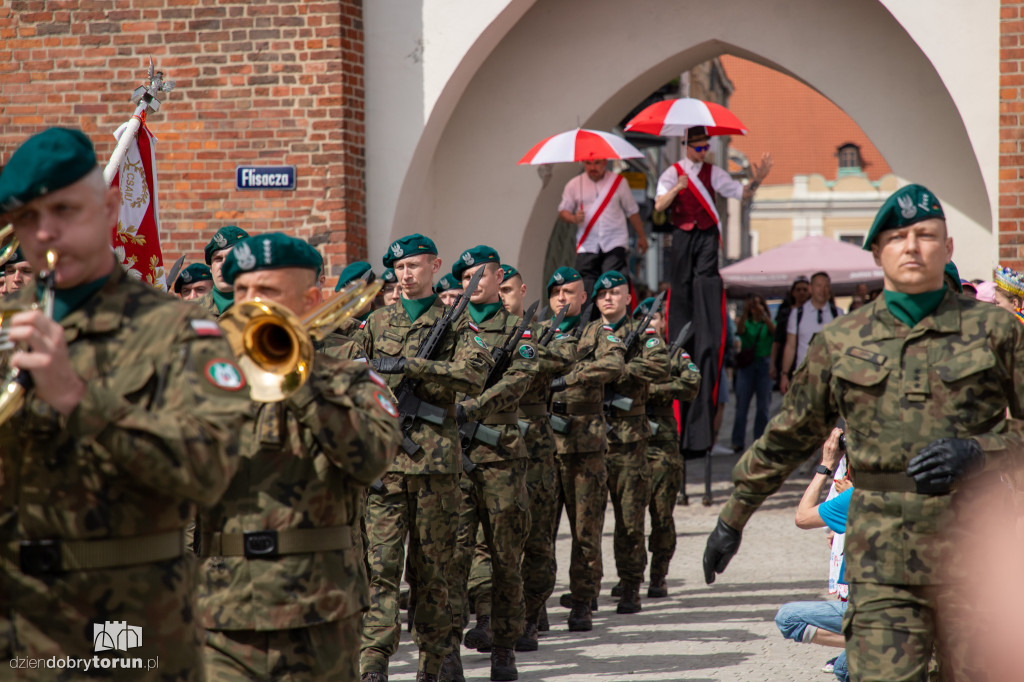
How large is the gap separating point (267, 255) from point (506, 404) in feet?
10.5

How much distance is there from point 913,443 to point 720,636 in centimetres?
409

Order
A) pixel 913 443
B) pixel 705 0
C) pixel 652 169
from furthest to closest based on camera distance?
pixel 652 169 → pixel 705 0 → pixel 913 443

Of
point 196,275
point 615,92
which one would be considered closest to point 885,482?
point 196,275

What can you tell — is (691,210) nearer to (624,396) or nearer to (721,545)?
(624,396)

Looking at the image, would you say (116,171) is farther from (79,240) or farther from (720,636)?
(79,240)

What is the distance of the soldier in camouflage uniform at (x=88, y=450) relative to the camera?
270cm

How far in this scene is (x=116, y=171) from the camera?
7863 millimetres

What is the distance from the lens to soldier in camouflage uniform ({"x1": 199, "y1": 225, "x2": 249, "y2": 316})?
5723mm

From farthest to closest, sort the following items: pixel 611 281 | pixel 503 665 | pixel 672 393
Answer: pixel 672 393 < pixel 611 281 < pixel 503 665

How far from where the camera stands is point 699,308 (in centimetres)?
1272

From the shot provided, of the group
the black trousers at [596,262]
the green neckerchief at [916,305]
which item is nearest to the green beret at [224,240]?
the green neckerchief at [916,305]

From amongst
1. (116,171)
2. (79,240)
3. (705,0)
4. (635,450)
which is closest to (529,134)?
(705,0)

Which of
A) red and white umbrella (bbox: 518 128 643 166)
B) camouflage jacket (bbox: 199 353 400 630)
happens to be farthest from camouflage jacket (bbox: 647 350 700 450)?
camouflage jacket (bbox: 199 353 400 630)

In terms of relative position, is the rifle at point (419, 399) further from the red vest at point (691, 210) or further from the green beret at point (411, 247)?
the red vest at point (691, 210)
